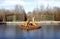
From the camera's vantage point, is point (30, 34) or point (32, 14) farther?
point (32, 14)

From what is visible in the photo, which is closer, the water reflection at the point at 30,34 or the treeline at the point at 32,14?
the water reflection at the point at 30,34

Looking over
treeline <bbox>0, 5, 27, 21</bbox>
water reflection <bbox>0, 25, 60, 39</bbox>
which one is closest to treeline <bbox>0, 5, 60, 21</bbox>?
treeline <bbox>0, 5, 27, 21</bbox>

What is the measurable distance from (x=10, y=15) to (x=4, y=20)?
1030 mm

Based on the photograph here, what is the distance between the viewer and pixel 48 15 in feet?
61.0

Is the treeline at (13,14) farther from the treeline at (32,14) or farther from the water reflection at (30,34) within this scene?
the water reflection at (30,34)

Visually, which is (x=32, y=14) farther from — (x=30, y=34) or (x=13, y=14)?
(x=30, y=34)

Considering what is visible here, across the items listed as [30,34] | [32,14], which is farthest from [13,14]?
[30,34]

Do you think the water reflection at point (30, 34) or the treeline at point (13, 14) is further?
the treeline at point (13, 14)

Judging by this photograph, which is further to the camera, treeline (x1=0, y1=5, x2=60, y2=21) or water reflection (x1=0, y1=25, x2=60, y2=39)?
treeline (x1=0, y1=5, x2=60, y2=21)

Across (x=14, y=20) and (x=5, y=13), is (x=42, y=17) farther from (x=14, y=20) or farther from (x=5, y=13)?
(x=5, y=13)

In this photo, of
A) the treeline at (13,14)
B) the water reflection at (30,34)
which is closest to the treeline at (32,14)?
the treeline at (13,14)

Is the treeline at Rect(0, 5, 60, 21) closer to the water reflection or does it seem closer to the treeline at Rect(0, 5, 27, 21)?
the treeline at Rect(0, 5, 27, 21)

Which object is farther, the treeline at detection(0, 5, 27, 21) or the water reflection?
the treeline at detection(0, 5, 27, 21)

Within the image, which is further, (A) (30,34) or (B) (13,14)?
(B) (13,14)
